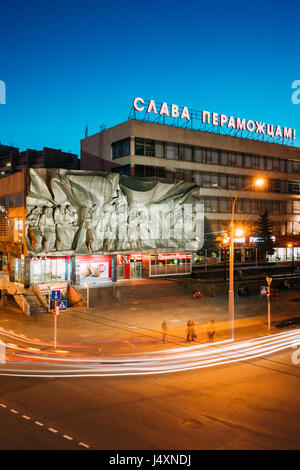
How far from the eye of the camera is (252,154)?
67.2 meters

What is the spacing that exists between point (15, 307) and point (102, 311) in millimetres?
7483

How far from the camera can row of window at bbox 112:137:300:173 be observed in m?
54.3

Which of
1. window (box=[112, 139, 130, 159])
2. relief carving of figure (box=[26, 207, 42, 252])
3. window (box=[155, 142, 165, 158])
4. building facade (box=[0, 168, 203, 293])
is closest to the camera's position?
relief carving of figure (box=[26, 207, 42, 252])

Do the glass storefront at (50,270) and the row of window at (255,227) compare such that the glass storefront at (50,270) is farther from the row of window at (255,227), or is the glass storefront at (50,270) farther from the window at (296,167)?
the window at (296,167)

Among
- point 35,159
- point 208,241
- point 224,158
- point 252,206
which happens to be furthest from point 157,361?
point 35,159

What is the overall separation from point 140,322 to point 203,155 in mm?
40152

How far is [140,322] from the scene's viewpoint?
26422mm

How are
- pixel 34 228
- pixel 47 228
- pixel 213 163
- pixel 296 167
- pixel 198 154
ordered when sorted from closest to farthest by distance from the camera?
pixel 34 228 < pixel 47 228 < pixel 198 154 < pixel 213 163 < pixel 296 167

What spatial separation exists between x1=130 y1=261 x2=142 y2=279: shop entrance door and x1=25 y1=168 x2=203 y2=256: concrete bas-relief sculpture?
2.54 metres

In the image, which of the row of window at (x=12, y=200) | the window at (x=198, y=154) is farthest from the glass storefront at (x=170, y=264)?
the window at (x=198, y=154)

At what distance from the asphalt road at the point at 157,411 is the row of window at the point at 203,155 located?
1680 inches

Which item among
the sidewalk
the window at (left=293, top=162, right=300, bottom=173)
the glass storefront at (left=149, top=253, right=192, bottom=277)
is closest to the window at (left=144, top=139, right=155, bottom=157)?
the glass storefront at (left=149, top=253, right=192, bottom=277)

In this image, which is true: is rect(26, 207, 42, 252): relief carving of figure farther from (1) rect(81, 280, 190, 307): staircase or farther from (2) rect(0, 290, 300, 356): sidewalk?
(2) rect(0, 290, 300, 356): sidewalk

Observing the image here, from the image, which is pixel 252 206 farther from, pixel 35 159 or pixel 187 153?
pixel 35 159
